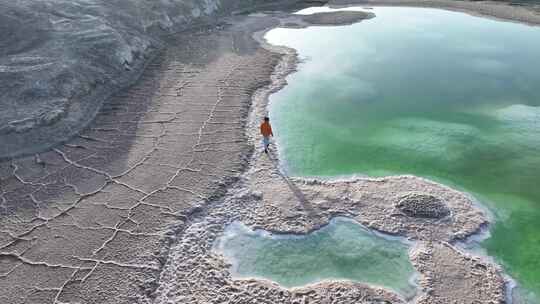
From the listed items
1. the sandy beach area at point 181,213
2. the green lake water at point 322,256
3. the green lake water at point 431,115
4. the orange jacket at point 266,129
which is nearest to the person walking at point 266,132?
the orange jacket at point 266,129

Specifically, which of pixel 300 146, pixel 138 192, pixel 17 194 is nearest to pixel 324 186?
pixel 300 146

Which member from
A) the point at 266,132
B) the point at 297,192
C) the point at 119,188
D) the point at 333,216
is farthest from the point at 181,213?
the point at 333,216

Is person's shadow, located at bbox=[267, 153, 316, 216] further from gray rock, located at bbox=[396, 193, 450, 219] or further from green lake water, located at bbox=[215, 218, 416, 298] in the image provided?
gray rock, located at bbox=[396, 193, 450, 219]

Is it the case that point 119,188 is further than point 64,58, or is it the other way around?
point 64,58

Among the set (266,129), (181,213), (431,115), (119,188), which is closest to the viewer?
(181,213)

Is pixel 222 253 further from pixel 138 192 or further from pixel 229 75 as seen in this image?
pixel 229 75

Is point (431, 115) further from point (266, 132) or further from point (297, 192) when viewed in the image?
point (297, 192)

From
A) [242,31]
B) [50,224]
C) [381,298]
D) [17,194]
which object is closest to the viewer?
[381,298]
